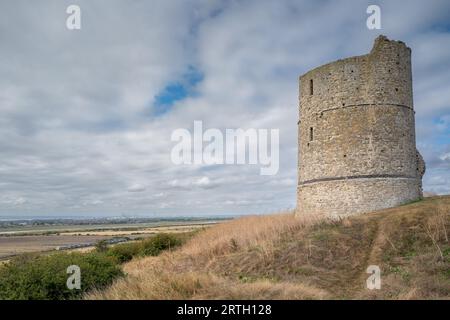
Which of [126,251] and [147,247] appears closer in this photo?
[126,251]

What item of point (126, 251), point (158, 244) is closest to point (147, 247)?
point (158, 244)

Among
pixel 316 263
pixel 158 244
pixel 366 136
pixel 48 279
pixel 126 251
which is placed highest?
pixel 366 136

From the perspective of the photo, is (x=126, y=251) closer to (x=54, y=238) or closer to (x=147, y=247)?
(x=147, y=247)

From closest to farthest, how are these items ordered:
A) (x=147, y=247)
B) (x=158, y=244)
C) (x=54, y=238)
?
(x=147, y=247)
(x=158, y=244)
(x=54, y=238)

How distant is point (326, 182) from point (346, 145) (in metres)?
2.17

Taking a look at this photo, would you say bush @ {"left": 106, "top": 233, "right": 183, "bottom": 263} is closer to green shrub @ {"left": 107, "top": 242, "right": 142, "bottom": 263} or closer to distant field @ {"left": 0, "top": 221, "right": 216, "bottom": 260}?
green shrub @ {"left": 107, "top": 242, "right": 142, "bottom": 263}

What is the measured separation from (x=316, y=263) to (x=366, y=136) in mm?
8557

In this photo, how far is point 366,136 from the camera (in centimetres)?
1877

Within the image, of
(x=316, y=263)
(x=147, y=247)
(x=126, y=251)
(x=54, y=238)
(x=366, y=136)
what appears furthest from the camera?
(x=54, y=238)

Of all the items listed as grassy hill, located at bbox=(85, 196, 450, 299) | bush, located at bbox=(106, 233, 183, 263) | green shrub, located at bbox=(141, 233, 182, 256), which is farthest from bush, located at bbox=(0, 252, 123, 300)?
green shrub, located at bbox=(141, 233, 182, 256)

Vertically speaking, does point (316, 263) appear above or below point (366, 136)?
below

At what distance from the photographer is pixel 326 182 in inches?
768
